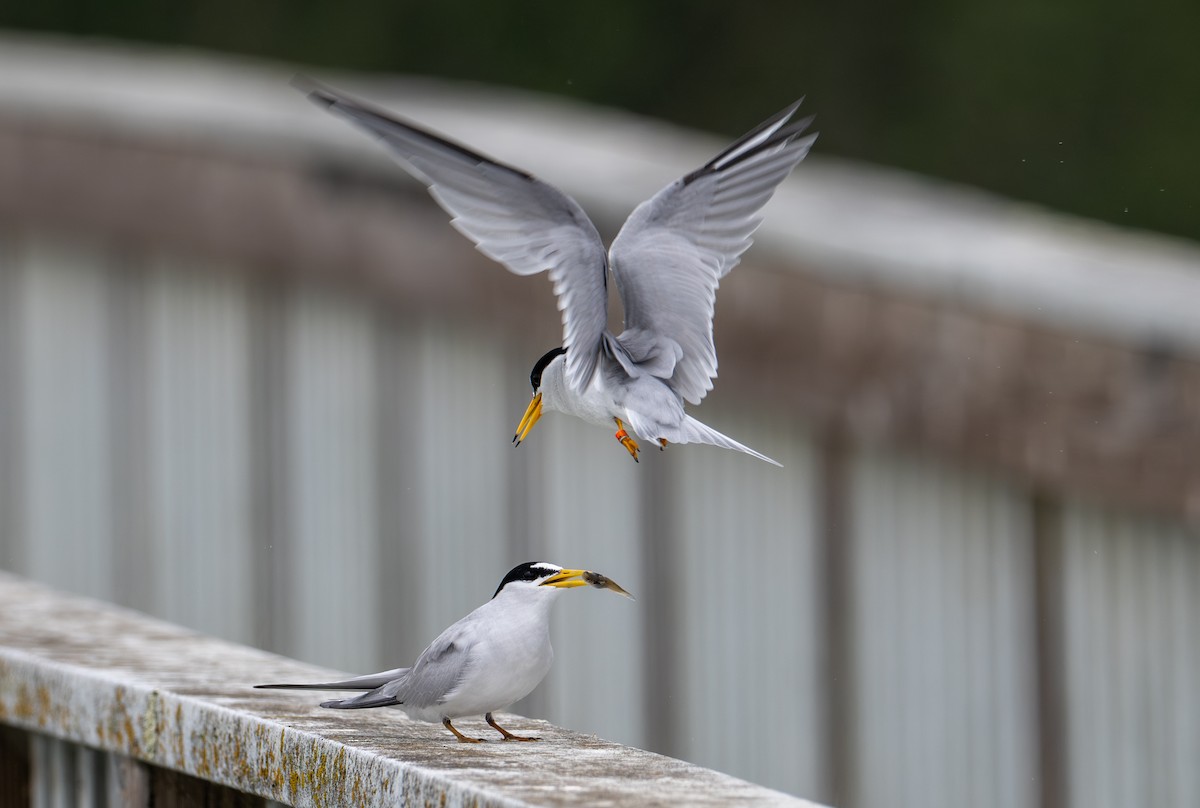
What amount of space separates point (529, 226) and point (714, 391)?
3.86 m

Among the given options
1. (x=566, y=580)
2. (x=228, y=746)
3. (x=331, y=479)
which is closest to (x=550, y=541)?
(x=331, y=479)

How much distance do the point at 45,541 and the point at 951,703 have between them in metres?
4.03

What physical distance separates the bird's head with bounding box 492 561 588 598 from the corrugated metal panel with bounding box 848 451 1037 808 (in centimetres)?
307

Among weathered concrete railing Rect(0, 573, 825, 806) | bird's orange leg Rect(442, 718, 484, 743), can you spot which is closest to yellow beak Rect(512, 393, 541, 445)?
weathered concrete railing Rect(0, 573, 825, 806)

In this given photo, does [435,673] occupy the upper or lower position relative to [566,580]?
lower

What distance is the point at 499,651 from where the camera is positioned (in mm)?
1961

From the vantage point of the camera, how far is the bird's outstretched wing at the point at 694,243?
5.51ft

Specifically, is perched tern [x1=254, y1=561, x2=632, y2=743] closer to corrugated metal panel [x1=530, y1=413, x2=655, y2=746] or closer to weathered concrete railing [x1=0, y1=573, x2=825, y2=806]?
weathered concrete railing [x1=0, y1=573, x2=825, y2=806]

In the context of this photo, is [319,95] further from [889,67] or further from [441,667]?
[889,67]

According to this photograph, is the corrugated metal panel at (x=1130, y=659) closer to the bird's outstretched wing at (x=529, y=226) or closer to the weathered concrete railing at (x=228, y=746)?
the weathered concrete railing at (x=228, y=746)

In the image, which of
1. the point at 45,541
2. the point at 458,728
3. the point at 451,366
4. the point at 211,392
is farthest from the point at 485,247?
the point at 45,541

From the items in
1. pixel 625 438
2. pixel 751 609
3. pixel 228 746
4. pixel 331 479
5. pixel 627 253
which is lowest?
pixel 751 609

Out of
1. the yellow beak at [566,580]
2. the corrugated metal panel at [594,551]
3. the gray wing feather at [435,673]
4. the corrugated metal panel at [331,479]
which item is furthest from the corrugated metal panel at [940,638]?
the yellow beak at [566,580]

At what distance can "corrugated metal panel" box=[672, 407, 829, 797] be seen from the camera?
5297 mm
